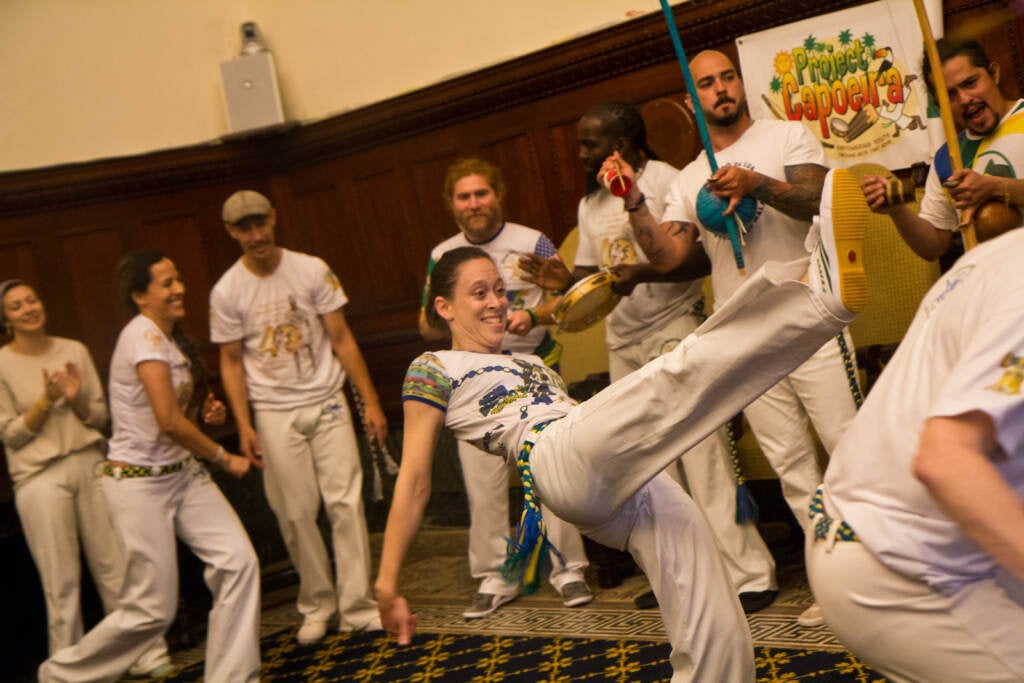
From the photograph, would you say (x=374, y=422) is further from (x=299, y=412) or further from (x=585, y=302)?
(x=585, y=302)

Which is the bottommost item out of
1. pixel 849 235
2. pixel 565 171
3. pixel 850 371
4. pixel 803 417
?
pixel 803 417

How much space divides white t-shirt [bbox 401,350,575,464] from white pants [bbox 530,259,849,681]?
230mm

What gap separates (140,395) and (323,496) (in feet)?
2.82

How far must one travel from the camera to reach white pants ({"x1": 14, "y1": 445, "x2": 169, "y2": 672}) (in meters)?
4.47

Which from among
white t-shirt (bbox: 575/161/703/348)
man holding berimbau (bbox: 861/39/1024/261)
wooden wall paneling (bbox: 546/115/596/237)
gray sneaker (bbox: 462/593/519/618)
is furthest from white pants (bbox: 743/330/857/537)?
wooden wall paneling (bbox: 546/115/596/237)

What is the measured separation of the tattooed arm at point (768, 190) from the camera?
338 cm

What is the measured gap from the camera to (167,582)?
12.7ft

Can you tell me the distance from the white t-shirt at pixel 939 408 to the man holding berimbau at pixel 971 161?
125 centimetres

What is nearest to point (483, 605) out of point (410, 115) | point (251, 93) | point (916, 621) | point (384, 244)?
point (384, 244)

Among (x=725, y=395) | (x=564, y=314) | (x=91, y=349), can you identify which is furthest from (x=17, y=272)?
(x=725, y=395)

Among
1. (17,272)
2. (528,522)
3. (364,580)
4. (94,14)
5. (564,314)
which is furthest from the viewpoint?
(94,14)

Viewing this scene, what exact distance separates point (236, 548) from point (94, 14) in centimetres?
397

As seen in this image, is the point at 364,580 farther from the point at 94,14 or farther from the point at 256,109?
the point at 94,14

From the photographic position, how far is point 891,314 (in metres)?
4.07
